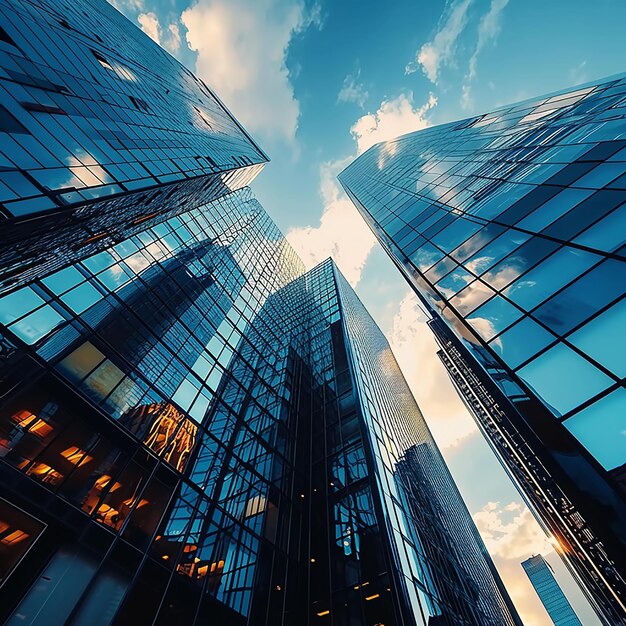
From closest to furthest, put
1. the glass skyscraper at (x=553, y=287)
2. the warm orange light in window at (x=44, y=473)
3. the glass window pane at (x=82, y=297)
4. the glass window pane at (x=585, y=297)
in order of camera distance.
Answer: the glass skyscraper at (x=553, y=287) < the glass window pane at (x=585, y=297) < the warm orange light in window at (x=44, y=473) < the glass window pane at (x=82, y=297)

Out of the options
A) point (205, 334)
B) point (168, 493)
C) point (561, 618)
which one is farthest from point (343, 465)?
point (561, 618)

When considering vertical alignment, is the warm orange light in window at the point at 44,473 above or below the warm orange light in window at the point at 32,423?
below

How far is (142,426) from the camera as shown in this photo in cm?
1402

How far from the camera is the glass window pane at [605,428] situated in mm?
4707

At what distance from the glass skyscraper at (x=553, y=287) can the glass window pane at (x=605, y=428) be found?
0.6 inches

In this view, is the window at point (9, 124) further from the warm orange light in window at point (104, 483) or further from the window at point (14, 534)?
the warm orange light in window at point (104, 483)

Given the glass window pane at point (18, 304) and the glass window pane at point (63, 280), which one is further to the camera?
the glass window pane at point (63, 280)

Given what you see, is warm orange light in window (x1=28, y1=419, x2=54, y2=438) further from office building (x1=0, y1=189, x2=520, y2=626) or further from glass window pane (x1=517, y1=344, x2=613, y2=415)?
glass window pane (x1=517, y1=344, x2=613, y2=415)

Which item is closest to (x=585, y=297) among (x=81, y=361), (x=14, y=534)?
(x=14, y=534)

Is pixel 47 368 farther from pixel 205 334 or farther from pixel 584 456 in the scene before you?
pixel 584 456

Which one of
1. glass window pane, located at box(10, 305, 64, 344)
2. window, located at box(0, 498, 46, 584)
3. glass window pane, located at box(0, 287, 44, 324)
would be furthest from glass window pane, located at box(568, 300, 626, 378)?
glass window pane, located at box(0, 287, 44, 324)

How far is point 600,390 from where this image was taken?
5234 mm

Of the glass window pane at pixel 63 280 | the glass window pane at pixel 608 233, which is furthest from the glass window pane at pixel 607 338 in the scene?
the glass window pane at pixel 63 280

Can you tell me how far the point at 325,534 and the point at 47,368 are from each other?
49.6 feet
